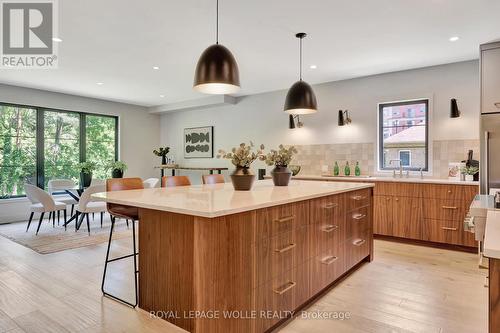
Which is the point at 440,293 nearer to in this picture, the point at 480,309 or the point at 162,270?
the point at 480,309

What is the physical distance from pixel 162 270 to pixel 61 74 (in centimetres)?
448

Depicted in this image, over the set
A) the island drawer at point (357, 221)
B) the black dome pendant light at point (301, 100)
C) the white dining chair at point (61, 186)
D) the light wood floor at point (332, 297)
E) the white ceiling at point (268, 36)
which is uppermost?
the white ceiling at point (268, 36)

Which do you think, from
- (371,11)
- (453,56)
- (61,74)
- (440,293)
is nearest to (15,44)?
(61,74)

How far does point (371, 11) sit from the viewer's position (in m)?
2.88

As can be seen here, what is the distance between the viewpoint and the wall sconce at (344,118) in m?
5.21

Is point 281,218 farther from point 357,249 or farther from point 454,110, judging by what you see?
point 454,110

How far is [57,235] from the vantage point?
4.69 meters

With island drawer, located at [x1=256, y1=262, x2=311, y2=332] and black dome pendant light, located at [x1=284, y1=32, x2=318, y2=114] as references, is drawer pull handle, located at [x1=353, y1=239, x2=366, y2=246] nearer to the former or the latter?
island drawer, located at [x1=256, y1=262, x2=311, y2=332]

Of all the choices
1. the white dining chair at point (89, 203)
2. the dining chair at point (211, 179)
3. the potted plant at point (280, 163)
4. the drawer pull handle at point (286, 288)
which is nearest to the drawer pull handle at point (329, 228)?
the drawer pull handle at point (286, 288)

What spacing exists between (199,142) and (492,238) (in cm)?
679

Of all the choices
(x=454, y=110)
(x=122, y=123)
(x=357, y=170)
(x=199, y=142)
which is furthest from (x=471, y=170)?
(x=122, y=123)

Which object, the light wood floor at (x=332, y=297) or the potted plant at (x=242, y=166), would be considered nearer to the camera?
the light wood floor at (x=332, y=297)

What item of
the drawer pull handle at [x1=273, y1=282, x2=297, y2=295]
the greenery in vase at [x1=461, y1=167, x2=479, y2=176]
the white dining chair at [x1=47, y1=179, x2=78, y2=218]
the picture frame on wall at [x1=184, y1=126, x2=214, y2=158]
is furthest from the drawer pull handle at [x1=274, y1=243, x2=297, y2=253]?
the picture frame on wall at [x1=184, y1=126, x2=214, y2=158]

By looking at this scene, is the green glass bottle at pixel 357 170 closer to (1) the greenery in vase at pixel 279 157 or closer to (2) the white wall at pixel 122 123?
(1) the greenery in vase at pixel 279 157
